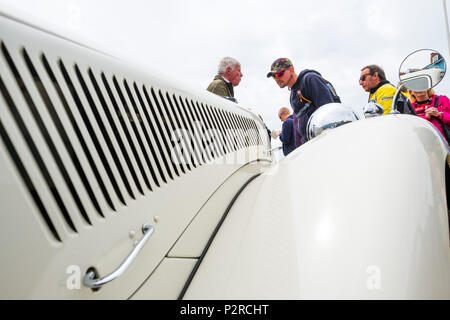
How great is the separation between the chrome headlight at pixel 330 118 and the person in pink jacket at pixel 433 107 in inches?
93.0

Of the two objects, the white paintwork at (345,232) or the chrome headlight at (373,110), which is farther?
the chrome headlight at (373,110)

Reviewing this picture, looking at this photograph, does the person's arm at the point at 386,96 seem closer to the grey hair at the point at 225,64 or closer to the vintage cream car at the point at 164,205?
the grey hair at the point at 225,64

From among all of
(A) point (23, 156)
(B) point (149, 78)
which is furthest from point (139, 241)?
(B) point (149, 78)

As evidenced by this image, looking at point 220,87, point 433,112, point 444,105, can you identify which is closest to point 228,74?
point 220,87

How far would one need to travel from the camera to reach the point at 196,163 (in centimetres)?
92

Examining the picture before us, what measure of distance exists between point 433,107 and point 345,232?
141 inches

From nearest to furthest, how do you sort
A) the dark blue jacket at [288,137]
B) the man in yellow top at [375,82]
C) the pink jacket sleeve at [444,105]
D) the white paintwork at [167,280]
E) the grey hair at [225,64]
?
the white paintwork at [167,280]
the grey hair at [225,64]
the man in yellow top at [375,82]
the pink jacket sleeve at [444,105]
the dark blue jacket at [288,137]

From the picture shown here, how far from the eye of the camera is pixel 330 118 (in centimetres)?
131

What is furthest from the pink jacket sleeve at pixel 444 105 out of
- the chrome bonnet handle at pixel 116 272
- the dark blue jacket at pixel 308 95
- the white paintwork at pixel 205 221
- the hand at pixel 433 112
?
the chrome bonnet handle at pixel 116 272

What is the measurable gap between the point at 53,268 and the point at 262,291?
399 millimetres

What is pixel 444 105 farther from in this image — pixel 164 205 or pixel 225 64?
pixel 164 205

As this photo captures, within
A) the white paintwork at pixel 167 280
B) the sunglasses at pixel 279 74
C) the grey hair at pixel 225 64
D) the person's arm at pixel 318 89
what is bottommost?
the white paintwork at pixel 167 280

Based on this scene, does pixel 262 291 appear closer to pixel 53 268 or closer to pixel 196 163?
pixel 53 268

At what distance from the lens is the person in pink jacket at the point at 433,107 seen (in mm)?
3047
